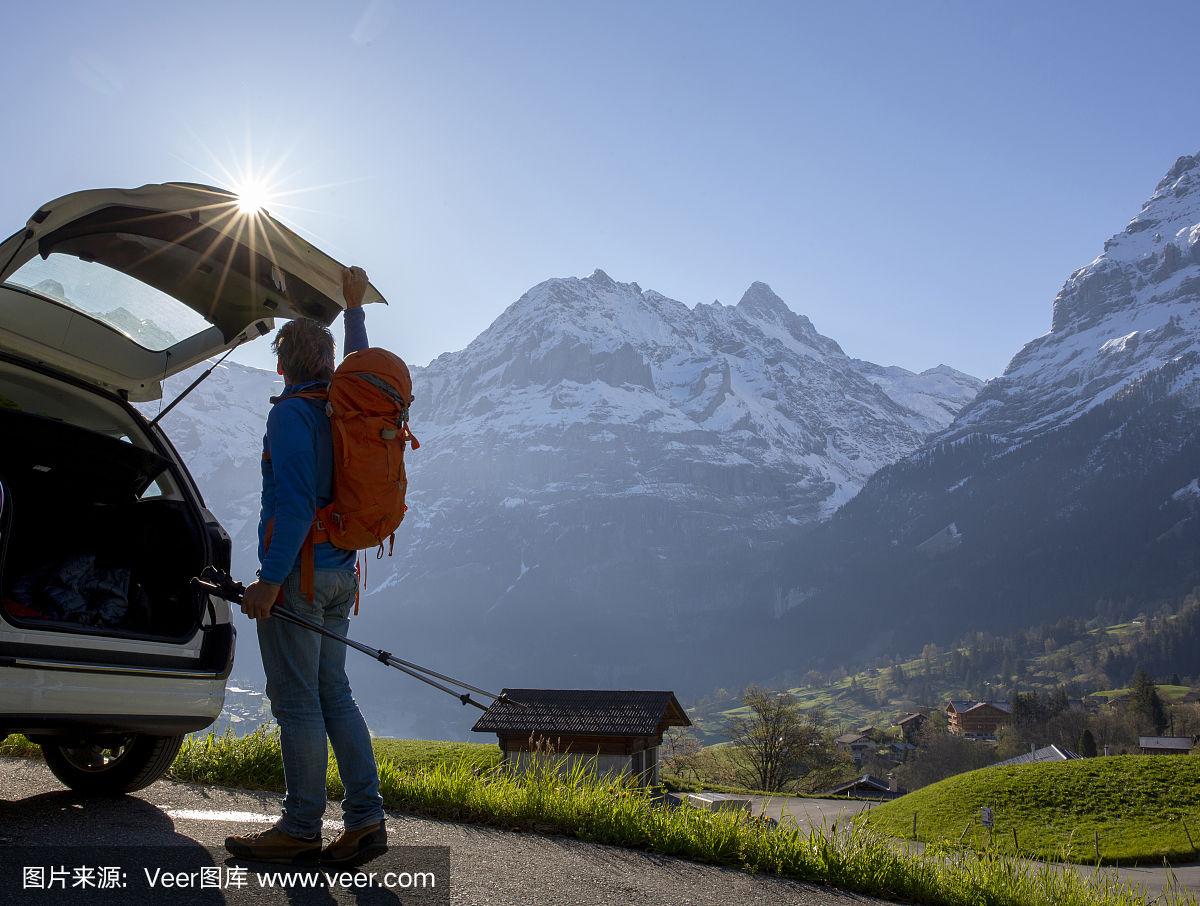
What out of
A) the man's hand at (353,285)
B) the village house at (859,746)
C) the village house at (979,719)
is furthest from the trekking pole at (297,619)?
the village house at (979,719)

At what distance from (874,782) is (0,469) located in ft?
254

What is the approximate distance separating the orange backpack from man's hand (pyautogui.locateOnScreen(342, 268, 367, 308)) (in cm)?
99

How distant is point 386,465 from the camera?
3768 millimetres

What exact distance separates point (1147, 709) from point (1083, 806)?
83.8 meters

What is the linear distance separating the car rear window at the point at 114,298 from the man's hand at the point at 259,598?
7.20 feet

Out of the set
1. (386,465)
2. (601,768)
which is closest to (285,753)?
(386,465)

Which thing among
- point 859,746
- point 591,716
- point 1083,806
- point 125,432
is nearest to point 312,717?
point 125,432

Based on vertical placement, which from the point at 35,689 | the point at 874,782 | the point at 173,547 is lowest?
the point at 874,782

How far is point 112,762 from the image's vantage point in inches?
185

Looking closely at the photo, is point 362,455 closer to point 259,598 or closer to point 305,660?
point 259,598

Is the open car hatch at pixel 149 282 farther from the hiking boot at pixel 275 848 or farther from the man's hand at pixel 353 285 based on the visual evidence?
the hiking boot at pixel 275 848

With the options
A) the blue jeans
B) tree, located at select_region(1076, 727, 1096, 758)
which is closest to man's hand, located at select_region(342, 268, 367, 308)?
the blue jeans

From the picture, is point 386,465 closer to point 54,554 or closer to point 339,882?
point 339,882

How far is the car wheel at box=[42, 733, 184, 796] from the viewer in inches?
178
